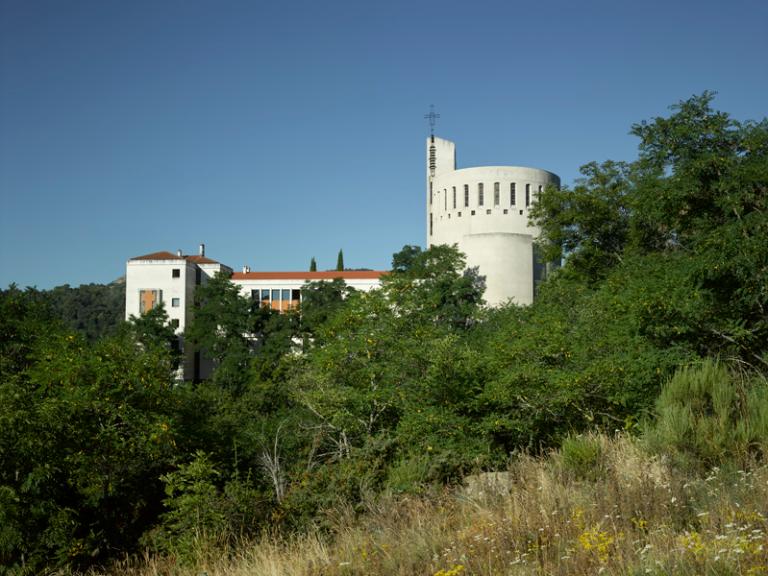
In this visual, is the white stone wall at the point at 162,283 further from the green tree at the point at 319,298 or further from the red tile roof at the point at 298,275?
the green tree at the point at 319,298

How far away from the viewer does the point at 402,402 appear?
44.6 feet

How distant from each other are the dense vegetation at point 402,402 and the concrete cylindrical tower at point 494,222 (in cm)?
4066

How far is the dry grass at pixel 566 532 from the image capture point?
4410 millimetres

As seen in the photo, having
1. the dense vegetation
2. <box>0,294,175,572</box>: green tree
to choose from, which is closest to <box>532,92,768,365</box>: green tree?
the dense vegetation

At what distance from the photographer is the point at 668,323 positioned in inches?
502

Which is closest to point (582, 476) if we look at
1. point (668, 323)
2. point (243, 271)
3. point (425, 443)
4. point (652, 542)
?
point (652, 542)

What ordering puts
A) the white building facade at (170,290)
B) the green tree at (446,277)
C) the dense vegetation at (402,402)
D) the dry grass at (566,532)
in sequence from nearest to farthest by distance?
1. the dry grass at (566,532)
2. the dense vegetation at (402,402)
3. the green tree at (446,277)
4. the white building facade at (170,290)

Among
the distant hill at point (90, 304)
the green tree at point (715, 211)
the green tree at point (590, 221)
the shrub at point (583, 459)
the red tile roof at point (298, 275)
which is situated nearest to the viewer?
the shrub at point (583, 459)

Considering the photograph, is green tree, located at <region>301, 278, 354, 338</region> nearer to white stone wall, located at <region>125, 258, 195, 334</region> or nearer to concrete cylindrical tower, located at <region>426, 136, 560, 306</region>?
white stone wall, located at <region>125, 258, 195, 334</region>

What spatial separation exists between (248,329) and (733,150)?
37.5 meters

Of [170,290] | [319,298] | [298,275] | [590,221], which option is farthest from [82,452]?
[298,275]

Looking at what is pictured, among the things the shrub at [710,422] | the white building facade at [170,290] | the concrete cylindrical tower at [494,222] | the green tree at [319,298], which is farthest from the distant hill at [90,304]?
the shrub at [710,422]

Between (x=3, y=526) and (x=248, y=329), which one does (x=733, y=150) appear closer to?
(x=3, y=526)

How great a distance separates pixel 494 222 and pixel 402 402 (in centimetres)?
4906
